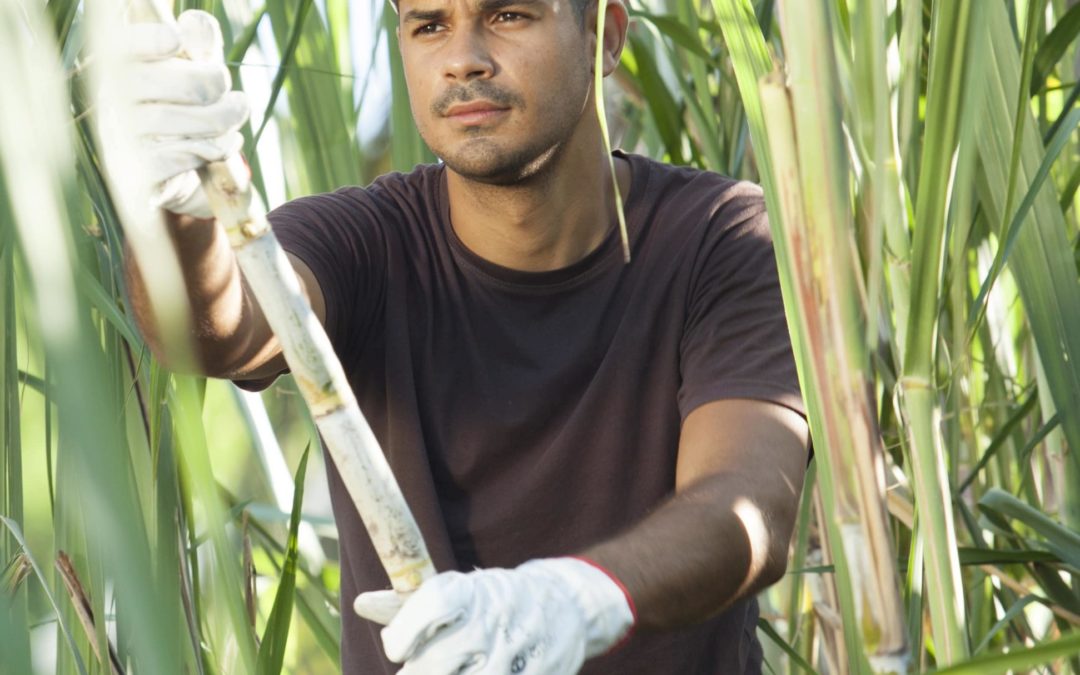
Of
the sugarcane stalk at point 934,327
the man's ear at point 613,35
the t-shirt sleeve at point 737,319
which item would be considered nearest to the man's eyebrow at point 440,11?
the man's ear at point 613,35

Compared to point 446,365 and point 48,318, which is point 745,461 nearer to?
point 446,365

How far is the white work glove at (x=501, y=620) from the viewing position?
524 millimetres

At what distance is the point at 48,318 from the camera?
261 millimetres

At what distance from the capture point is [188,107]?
0.53 metres

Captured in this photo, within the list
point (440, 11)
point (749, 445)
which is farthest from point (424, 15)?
point (749, 445)

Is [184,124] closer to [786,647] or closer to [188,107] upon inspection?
[188,107]

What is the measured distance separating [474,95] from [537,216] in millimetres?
134

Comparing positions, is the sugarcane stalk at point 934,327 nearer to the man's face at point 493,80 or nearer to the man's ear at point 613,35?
the man's face at point 493,80

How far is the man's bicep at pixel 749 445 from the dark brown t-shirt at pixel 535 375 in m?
0.10

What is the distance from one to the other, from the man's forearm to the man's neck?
1.10 feet

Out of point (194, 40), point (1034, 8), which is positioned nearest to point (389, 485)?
point (194, 40)

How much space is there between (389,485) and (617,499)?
0.56 m

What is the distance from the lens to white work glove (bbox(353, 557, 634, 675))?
20.6 inches

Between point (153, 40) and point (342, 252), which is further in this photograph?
point (342, 252)
